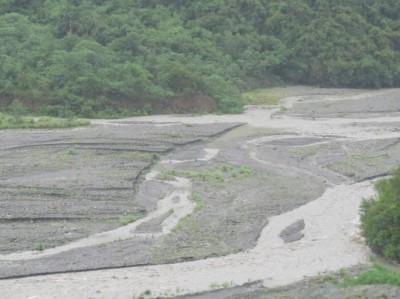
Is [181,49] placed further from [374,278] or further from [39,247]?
[374,278]

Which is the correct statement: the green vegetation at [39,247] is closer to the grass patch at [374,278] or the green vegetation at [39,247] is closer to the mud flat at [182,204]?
the mud flat at [182,204]

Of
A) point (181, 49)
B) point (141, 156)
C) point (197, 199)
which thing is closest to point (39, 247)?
point (197, 199)

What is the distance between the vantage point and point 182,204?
138 feet

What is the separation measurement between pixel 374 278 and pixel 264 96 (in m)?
64.7

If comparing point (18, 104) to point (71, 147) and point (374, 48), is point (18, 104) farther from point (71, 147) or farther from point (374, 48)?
point (374, 48)

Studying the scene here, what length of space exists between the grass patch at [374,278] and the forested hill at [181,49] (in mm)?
47183

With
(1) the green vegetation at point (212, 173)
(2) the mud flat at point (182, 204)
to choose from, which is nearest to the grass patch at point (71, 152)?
(2) the mud flat at point (182, 204)

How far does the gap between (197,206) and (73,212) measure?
6068 millimetres

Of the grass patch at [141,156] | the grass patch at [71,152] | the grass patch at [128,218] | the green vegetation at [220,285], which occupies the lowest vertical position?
the grass patch at [141,156]

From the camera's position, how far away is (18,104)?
7088 cm

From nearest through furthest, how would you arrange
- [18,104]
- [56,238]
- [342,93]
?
1. [56,238]
2. [18,104]
3. [342,93]

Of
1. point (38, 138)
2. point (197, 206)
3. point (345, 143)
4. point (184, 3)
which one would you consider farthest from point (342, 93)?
point (197, 206)

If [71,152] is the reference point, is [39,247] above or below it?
above

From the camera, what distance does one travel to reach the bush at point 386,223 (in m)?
31.1
